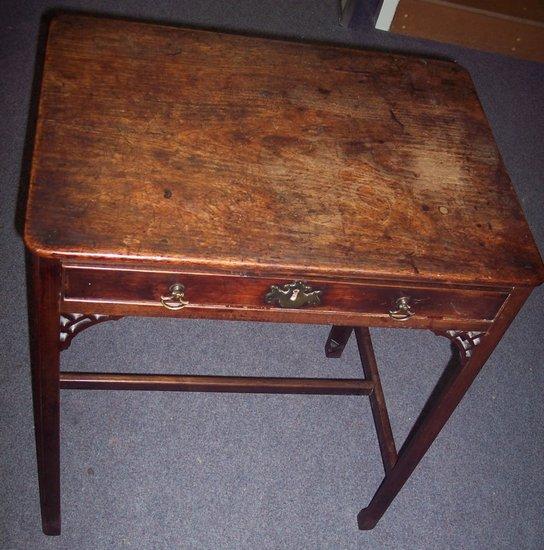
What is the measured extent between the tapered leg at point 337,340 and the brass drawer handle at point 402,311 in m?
0.69

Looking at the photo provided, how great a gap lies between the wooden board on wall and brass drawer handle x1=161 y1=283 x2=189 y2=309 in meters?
2.31

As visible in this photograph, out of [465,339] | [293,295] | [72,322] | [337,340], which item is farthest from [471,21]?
[72,322]

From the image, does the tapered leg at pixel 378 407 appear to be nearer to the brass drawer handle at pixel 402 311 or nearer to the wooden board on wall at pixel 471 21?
the brass drawer handle at pixel 402 311

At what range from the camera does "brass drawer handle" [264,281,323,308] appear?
105 cm

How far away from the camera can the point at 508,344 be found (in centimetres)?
212

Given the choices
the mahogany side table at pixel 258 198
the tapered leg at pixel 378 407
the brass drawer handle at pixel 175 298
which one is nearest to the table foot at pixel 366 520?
the tapered leg at pixel 378 407

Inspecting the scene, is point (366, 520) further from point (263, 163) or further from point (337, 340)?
point (263, 163)

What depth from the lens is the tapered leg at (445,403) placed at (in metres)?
1.15

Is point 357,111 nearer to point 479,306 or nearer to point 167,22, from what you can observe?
point 479,306

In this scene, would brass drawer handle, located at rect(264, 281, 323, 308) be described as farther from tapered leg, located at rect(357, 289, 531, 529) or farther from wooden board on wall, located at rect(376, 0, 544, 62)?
wooden board on wall, located at rect(376, 0, 544, 62)

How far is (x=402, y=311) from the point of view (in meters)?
1.12

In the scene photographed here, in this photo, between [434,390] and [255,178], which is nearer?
[255,178]

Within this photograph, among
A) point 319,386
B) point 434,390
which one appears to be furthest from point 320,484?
point 434,390

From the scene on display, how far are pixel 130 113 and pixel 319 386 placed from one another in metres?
0.74
